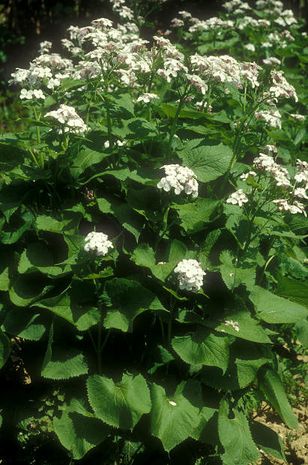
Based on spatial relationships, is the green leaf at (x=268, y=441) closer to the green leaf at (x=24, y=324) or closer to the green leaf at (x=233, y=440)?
the green leaf at (x=233, y=440)

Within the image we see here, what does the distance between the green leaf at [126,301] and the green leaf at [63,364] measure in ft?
0.76

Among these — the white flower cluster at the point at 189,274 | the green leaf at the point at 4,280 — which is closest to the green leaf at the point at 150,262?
the white flower cluster at the point at 189,274

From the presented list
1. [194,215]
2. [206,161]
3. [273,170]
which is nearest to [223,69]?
[206,161]

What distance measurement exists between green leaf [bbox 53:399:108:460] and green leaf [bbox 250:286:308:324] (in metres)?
0.86

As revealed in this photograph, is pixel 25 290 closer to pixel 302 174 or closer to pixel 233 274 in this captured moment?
pixel 233 274

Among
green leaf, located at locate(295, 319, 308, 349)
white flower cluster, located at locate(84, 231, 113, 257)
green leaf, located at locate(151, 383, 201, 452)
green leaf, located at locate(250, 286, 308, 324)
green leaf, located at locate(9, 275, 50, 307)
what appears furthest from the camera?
green leaf, located at locate(295, 319, 308, 349)

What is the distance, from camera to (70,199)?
2990mm

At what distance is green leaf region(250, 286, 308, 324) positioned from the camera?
2.83m

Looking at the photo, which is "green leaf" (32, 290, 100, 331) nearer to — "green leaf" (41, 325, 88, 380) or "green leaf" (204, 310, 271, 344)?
"green leaf" (41, 325, 88, 380)

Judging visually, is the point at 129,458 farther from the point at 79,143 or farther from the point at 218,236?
the point at 79,143

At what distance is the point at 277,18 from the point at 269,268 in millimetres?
4969

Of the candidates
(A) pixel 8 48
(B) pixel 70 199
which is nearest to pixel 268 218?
(B) pixel 70 199

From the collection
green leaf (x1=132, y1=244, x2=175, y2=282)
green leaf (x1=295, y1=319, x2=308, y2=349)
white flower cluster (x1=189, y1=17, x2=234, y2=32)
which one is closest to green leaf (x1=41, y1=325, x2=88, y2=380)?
green leaf (x1=132, y1=244, x2=175, y2=282)

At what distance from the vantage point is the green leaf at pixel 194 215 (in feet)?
9.38
